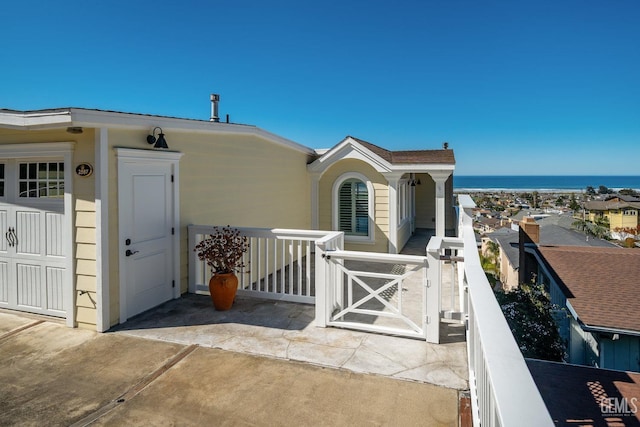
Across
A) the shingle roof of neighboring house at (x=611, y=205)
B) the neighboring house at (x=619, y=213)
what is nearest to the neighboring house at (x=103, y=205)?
the neighboring house at (x=619, y=213)

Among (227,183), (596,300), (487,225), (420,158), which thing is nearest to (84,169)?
(227,183)

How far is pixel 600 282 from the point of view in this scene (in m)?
8.93

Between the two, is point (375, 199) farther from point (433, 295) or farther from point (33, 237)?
point (33, 237)

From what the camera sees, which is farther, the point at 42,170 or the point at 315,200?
the point at 315,200

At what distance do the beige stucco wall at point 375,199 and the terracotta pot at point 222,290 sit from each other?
4.83 meters

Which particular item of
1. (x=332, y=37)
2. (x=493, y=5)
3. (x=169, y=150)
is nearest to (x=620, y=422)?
(x=169, y=150)

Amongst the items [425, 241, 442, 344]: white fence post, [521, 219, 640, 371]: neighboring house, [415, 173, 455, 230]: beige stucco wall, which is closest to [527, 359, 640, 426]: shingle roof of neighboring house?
[425, 241, 442, 344]: white fence post

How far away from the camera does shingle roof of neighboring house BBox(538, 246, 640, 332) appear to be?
25.2 ft

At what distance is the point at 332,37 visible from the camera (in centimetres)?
1424

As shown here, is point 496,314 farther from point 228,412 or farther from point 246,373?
point 246,373

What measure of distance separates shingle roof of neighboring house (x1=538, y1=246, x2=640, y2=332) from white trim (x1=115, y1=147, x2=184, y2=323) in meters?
8.58

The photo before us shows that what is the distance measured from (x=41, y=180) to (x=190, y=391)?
3.70 m

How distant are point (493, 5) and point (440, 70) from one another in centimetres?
630

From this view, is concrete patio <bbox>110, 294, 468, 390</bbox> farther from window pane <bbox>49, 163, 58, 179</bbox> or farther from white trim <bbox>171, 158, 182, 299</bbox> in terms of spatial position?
window pane <bbox>49, 163, 58, 179</bbox>
